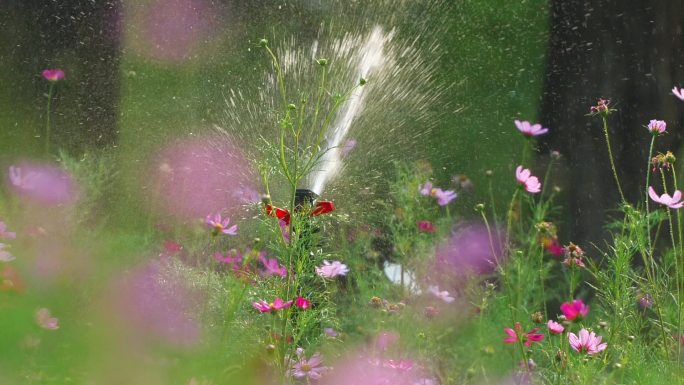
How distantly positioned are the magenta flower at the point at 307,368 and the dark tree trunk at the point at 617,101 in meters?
1.47

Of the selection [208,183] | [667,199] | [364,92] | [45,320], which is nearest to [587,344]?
[667,199]

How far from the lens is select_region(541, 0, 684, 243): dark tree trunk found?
2.41 m

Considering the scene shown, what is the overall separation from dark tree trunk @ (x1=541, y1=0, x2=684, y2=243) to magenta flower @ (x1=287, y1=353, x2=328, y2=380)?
1.47 m

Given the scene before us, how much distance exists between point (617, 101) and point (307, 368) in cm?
171

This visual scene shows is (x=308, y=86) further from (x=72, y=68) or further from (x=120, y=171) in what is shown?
(x=72, y=68)

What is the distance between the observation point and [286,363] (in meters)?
1.03

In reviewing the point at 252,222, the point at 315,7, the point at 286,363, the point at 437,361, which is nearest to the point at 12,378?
the point at 286,363

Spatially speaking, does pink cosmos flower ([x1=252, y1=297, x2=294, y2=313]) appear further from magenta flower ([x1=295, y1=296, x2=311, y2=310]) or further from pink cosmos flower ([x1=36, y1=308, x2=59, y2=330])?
pink cosmos flower ([x1=36, y1=308, x2=59, y2=330])

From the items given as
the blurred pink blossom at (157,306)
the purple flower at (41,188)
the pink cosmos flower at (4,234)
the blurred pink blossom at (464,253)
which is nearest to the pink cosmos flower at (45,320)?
the blurred pink blossom at (157,306)

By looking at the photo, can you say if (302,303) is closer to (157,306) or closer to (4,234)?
(157,306)

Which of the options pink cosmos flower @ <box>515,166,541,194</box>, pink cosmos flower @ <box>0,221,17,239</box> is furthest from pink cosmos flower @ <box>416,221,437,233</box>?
pink cosmos flower @ <box>0,221,17,239</box>

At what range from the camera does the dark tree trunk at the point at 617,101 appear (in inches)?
94.7

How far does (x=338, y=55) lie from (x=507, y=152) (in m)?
0.63

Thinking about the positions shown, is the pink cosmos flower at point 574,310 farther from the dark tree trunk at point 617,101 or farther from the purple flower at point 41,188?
the dark tree trunk at point 617,101
